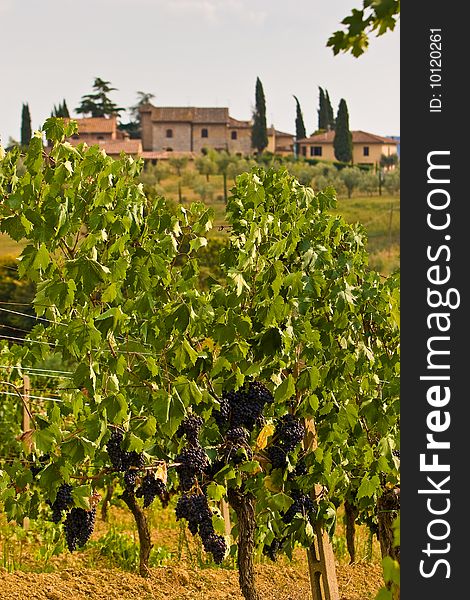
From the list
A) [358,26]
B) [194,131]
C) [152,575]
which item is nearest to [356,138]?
[194,131]

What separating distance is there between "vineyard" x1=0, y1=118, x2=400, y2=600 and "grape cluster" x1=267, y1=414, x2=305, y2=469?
0.01 meters

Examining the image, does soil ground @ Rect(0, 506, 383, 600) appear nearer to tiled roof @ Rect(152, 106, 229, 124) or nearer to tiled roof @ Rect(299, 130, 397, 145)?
tiled roof @ Rect(299, 130, 397, 145)

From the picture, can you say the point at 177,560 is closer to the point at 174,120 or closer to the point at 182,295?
the point at 182,295

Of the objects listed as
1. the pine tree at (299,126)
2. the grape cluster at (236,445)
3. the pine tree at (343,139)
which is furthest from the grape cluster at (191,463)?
the pine tree at (299,126)

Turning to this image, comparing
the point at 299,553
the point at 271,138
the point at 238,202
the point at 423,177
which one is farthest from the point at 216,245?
the point at 271,138

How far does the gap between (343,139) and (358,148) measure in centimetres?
439

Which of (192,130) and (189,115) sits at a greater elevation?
(189,115)

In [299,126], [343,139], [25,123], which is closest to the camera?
[25,123]

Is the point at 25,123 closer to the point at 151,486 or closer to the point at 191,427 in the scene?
the point at 151,486

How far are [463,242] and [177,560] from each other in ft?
18.1

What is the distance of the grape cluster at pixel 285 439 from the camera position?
5238 millimetres

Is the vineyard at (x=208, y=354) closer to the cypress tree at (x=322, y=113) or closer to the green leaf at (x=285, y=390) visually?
the green leaf at (x=285, y=390)

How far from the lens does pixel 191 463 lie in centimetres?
480

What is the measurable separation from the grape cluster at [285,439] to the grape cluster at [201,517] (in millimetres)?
490
